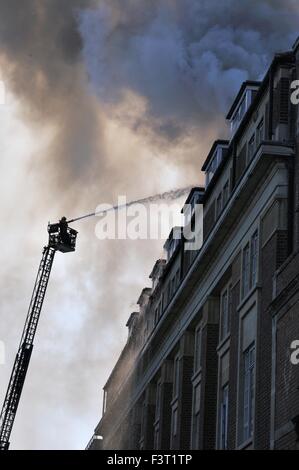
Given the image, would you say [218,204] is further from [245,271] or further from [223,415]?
[223,415]

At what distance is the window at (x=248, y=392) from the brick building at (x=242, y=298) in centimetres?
4

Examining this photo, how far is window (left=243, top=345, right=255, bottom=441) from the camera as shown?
107ft

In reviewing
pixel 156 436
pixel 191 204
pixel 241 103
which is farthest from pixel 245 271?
pixel 156 436

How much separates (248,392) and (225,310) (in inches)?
254

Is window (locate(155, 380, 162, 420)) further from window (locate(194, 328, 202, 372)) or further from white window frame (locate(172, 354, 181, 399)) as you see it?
window (locate(194, 328, 202, 372))

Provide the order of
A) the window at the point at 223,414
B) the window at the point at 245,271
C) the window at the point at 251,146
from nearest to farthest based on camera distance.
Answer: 1. the window at the point at 245,271
2. the window at the point at 223,414
3. the window at the point at 251,146

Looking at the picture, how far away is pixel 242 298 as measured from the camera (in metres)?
35.0

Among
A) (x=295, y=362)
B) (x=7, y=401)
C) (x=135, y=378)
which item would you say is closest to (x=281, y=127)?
(x=295, y=362)

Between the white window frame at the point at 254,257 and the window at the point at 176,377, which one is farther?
the window at the point at 176,377

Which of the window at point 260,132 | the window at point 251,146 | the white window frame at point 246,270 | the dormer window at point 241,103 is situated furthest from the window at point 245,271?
the dormer window at point 241,103

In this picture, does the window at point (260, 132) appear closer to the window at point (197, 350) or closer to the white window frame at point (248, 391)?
the white window frame at point (248, 391)

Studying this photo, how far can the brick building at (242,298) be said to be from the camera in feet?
97.9
